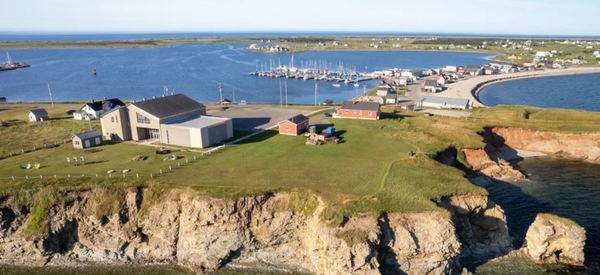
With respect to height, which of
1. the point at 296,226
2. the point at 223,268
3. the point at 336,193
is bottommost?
the point at 223,268

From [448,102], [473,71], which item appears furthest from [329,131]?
[473,71]

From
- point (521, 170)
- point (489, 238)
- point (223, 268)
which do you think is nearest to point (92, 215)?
point (223, 268)

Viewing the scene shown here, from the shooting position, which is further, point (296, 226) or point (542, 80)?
point (542, 80)

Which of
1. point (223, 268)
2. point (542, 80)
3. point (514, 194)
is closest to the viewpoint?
point (223, 268)

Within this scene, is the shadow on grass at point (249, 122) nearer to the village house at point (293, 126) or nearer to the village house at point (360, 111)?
the village house at point (293, 126)

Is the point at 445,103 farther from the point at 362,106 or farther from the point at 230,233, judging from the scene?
the point at 230,233

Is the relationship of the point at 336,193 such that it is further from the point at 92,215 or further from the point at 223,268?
the point at 92,215
